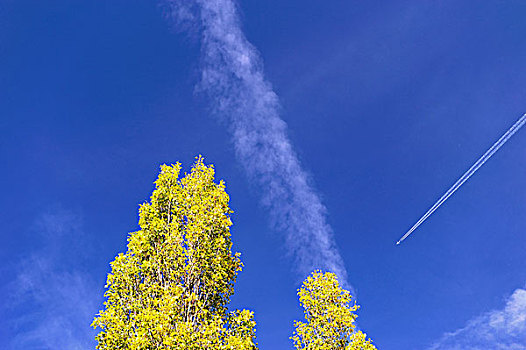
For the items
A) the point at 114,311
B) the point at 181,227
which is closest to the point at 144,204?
the point at 181,227

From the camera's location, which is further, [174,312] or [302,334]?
Answer: [302,334]

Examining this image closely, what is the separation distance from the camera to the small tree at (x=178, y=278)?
19.7m

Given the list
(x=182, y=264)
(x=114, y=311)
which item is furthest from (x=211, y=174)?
(x=114, y=311)

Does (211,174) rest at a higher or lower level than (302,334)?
higher

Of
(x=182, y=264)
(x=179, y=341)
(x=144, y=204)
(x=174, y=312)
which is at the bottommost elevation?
(x=179, y=341)

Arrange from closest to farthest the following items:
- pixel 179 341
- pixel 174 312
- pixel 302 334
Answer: pixel 179 341 < pixel 174 312 < pixel 302 334

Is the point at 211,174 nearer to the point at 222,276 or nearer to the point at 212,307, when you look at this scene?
the point at 222,276

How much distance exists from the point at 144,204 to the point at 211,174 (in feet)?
16.2

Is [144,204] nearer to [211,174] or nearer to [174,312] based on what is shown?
[211,174]

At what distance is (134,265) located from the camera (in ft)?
75.3

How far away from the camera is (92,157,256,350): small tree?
1967cm

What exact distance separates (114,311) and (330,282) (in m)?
13.0

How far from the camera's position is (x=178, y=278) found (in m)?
22.6

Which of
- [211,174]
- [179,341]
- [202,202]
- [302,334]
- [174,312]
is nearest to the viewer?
[179,341]
